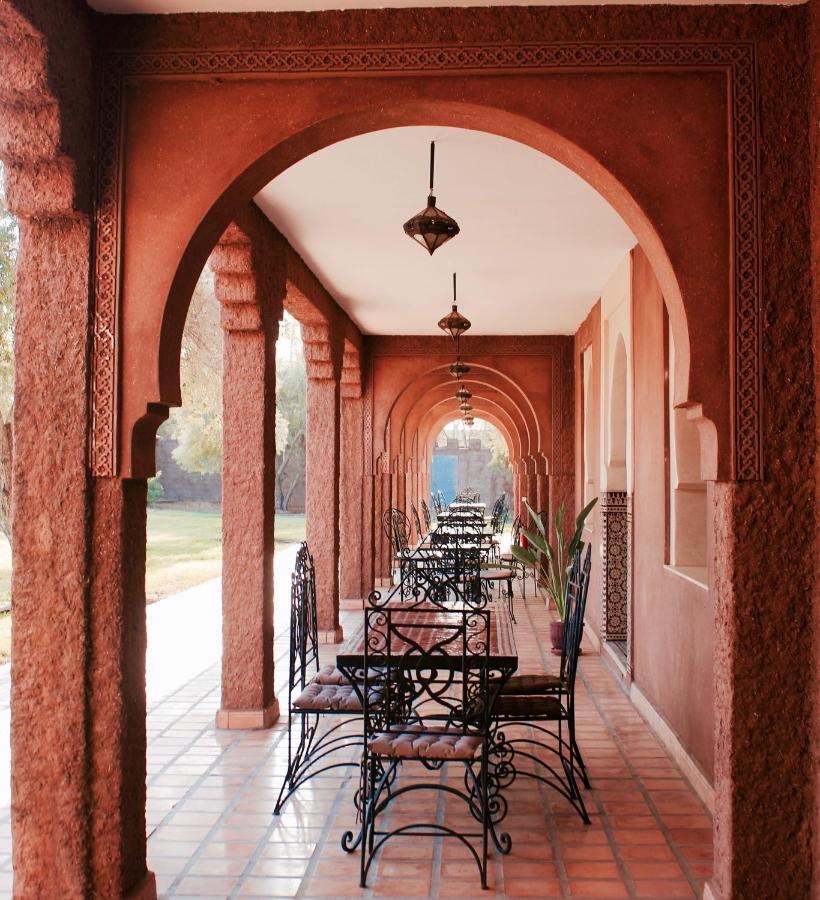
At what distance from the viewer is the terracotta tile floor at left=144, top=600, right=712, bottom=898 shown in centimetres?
341

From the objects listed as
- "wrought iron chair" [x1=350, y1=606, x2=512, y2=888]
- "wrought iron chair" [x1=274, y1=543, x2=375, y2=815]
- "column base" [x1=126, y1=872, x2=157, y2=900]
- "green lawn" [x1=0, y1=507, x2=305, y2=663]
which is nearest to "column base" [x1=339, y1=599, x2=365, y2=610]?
"green lawn" [x1=0, y1=507, x2=305, y2=663]

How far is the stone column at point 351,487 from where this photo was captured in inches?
422

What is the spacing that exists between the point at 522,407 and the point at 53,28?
11525mm

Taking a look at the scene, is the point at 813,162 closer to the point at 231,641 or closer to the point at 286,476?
the point at 231,641

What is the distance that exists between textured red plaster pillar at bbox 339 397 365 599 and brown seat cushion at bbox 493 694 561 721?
6589 mm

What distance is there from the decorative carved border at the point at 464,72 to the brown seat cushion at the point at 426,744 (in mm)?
1523

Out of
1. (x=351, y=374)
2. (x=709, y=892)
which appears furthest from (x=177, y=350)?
(x=351, y=374)

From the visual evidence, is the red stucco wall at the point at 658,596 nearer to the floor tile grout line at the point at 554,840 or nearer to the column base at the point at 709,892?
the floor tile grout line at the point at 554,840

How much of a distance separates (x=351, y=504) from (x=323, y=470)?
8.18 feet

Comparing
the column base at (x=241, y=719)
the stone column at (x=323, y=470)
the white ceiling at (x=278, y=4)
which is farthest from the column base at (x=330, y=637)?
the white ceiling at (x=278, y=4)

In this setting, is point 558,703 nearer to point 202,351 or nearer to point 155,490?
point 202,351

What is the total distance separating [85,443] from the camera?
3088 mm

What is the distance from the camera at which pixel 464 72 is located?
3.16m

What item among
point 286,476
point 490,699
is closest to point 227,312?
point 490,699
